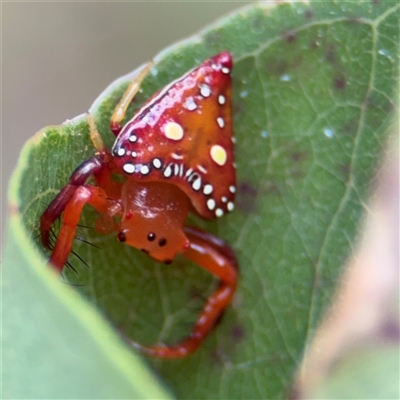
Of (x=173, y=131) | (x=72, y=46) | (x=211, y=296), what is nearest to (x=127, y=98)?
(x=173, y=131)

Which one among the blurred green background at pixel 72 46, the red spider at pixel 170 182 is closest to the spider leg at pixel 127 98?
the red spider at pixel 170 182

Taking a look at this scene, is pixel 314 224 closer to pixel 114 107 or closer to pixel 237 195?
pixel 237 195

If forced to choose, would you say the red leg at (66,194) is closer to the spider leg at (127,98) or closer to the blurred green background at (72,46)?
the spider leg at (127,98)

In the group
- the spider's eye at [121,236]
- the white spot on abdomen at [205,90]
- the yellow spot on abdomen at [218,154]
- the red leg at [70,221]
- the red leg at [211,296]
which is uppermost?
the white spot on abdomen at [205,90]

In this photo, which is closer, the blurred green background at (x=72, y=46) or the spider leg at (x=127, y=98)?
the spider leg at (x=127, y=98)

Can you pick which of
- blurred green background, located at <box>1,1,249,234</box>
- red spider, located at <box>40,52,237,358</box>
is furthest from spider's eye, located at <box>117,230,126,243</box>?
blurred green background, located at <box>1,1,249,234</box>

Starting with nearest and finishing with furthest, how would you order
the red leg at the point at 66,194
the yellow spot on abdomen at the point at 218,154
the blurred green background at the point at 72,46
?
the red leg at the point at 66,194 < the yellow spot on abdomen at the point at 218,154 < the blurred green background at the point at 72,46
